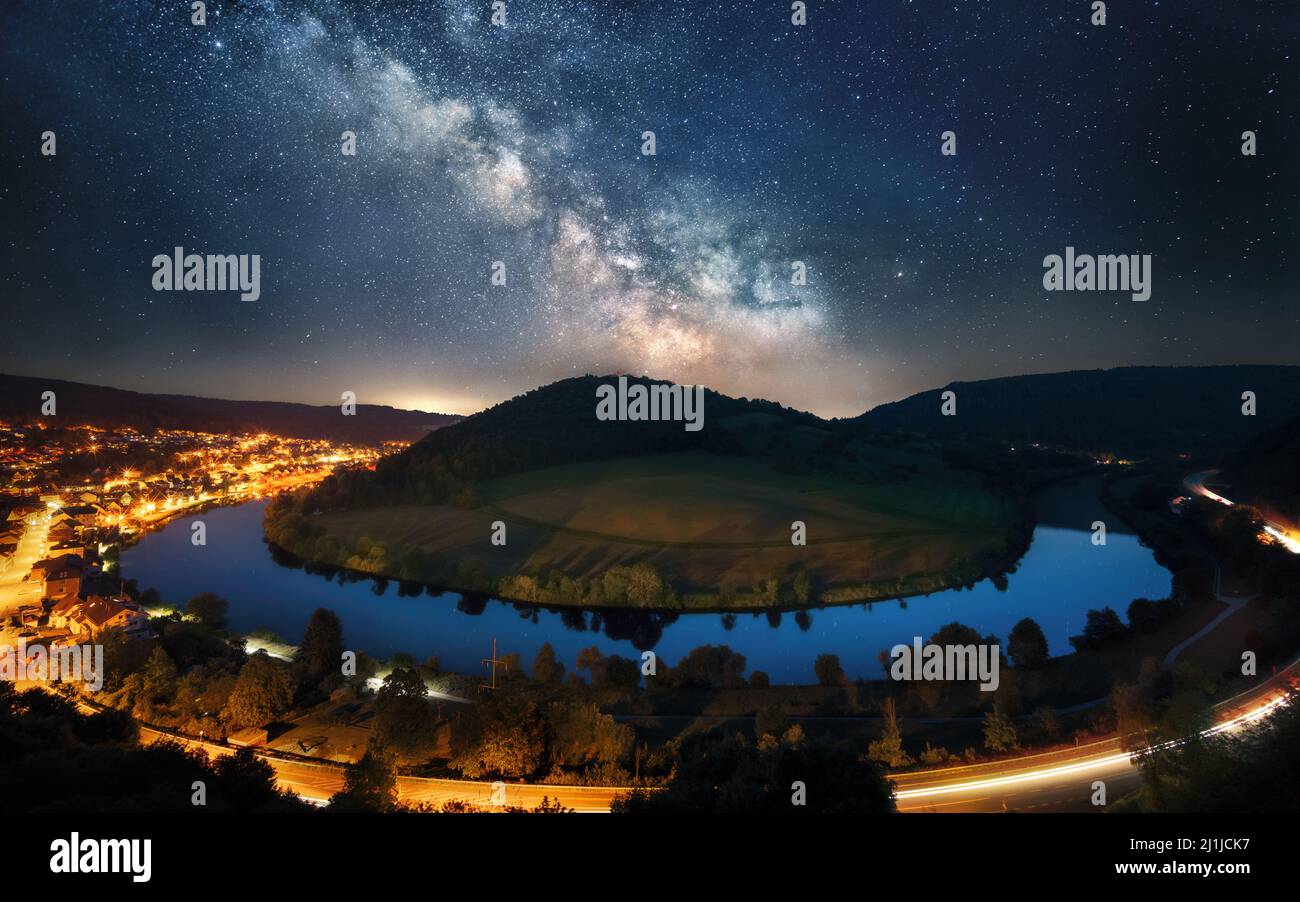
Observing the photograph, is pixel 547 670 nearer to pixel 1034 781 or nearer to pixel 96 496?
pixel 1034 781

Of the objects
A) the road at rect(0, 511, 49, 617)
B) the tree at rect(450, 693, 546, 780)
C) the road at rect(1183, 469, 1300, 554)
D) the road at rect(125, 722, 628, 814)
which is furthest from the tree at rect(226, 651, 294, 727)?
the road at rect(1183, 469, 1300, 554)

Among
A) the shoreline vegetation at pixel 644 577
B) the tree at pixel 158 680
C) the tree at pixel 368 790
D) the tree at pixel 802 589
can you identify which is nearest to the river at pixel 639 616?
the shoreline vegetation at pixel 644 577

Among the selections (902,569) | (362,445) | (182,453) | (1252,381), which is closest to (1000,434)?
(1252,381)

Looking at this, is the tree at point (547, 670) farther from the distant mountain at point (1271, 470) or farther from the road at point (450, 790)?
the distant mountain at point (1271, 470)

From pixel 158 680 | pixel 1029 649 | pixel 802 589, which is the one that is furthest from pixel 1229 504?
pixel 158 680

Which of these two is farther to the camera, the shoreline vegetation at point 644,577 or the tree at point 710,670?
the shoreline vegetation at point 644,577

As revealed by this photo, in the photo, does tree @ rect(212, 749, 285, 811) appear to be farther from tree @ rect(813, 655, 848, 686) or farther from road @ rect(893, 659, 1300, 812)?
tree @ rect(813, 655, 848, 686)

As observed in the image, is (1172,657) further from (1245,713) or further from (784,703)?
(784,703)

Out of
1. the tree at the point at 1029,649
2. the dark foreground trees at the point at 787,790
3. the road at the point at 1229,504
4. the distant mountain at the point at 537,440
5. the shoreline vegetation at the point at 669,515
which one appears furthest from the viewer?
the distant mountain at the point at 537,440
